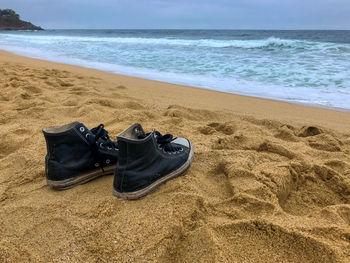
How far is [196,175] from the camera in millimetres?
1549

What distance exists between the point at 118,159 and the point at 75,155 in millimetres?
302

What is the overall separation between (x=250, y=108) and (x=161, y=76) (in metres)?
2.75

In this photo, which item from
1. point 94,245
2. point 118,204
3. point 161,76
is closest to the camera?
point 94,245

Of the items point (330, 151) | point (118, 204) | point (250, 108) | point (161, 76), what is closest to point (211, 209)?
point (118, 204)

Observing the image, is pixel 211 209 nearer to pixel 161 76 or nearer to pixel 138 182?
pixel 138 182

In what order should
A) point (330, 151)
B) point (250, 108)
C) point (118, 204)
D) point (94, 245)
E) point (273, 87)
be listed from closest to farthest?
1. point (94, 245)
2. point (118, 204)
3. point (330, 151)
4. point (250, 108)
5. point (273, 87)

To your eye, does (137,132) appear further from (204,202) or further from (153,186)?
(204,202)

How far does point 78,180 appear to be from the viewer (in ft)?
4.89

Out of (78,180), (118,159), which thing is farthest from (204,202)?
(78,180)
